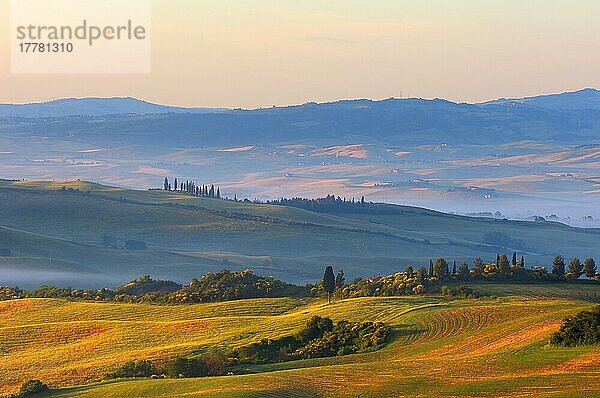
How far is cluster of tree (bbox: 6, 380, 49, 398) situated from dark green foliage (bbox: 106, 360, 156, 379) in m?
3.98

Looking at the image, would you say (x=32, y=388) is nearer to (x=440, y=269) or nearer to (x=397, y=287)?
(x=397, y=287)

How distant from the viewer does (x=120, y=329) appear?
78.6 metres

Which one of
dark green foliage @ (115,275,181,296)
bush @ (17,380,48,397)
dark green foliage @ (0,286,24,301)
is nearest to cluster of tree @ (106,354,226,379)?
bush @ (17,380,48,397)

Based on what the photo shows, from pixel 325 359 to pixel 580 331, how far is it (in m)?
13.2

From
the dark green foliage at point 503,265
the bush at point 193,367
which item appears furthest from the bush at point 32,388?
the dark green foliage at point 503,265

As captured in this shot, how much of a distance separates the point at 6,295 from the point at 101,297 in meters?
Result: 11.4

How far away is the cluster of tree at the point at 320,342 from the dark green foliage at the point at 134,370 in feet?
17.7

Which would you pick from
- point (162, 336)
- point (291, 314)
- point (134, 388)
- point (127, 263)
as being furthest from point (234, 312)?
point (127, 263)

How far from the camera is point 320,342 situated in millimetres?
68625

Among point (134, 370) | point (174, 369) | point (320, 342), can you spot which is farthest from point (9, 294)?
point (174, 369)

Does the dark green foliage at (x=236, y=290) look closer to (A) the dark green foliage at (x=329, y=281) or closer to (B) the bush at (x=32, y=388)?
(A) the dark green foliage at (x=329, y=281)

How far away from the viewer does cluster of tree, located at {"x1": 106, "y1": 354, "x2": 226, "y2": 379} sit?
62219 mm

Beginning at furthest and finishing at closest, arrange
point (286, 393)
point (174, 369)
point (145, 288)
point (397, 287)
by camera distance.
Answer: point (145, 288) < point (397, 287) < point (174, 369) < point (286, 393)

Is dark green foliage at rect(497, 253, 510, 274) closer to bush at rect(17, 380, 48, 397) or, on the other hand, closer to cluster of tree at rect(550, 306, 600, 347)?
cluster of tree at rect(550, 306, 600, 347)
